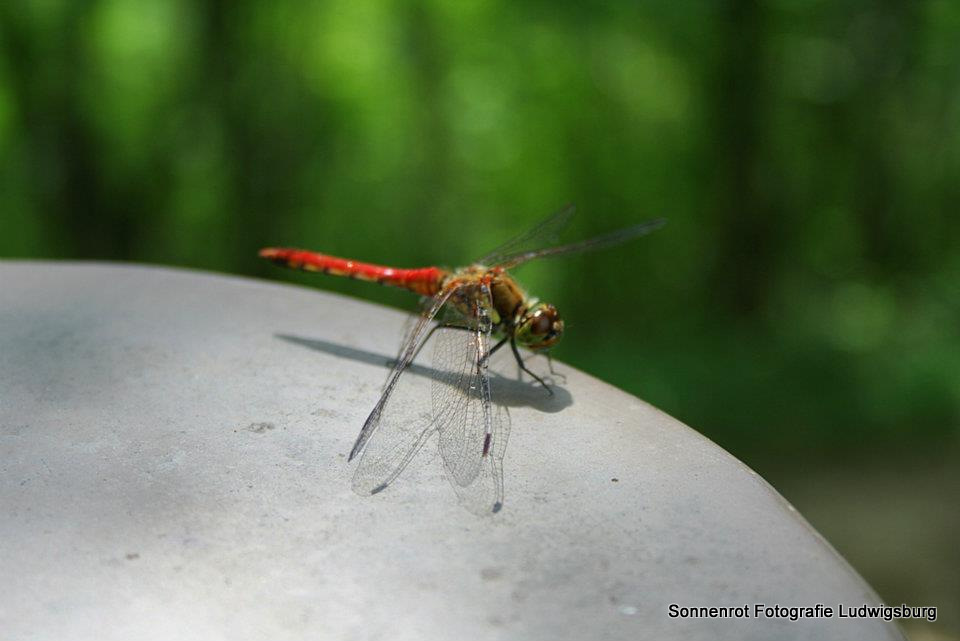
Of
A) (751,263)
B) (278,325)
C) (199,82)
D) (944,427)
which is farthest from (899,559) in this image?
(199,82)

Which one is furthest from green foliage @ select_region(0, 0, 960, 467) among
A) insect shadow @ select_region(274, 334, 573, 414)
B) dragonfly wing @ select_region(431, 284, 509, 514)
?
insect shadow @ select_region(274, 334, 573, 414)

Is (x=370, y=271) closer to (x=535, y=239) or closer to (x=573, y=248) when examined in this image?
(x=535, y=239)

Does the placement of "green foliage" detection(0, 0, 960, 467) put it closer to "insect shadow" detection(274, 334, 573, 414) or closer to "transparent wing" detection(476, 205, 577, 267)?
"transparent wing" detection(476, 205, 577, 267)

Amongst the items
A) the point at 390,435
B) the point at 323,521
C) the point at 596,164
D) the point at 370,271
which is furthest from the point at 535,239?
the point at 596,164

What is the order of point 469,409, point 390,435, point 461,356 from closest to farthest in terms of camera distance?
point 390,435
point 469,409
point 461,356

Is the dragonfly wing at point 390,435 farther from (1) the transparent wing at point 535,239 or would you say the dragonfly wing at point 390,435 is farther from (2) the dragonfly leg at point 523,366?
(1) the transparent wing at point 535,239

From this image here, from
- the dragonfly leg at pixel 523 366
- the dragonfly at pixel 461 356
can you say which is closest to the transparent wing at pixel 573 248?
the dragonfly at pixel 461 356
